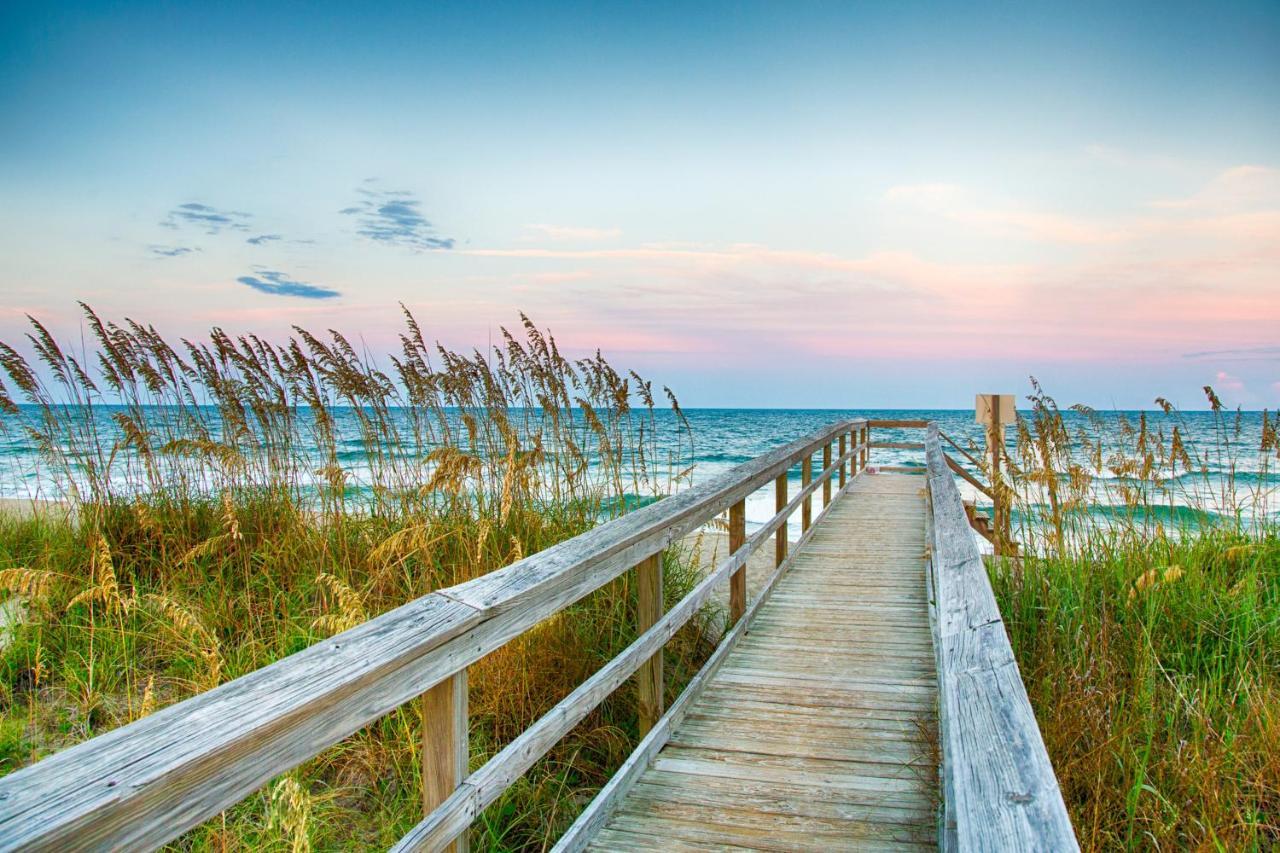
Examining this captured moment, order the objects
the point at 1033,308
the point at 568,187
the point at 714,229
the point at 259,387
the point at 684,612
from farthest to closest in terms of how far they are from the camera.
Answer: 1. the point at 1033,308
2. the point at 714,229
3. the point at 568,187
4. the point at 259,387
5. the point at 684,612

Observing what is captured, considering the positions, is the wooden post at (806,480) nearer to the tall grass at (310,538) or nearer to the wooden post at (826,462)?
the wooden post at (826,462)

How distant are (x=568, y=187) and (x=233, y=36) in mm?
5220

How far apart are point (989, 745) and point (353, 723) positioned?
1.08 meters

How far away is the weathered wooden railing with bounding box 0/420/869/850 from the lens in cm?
80

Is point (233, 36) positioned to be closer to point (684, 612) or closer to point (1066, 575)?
point (684, 612)

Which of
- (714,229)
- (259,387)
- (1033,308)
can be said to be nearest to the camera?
(259,387)

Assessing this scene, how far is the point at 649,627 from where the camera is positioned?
2967mm

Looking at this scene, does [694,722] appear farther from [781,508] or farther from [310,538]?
[310,538]

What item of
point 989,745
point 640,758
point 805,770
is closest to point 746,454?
point 805,770

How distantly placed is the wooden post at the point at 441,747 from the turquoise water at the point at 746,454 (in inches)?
149

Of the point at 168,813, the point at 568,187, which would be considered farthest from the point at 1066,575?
the point at 568,187

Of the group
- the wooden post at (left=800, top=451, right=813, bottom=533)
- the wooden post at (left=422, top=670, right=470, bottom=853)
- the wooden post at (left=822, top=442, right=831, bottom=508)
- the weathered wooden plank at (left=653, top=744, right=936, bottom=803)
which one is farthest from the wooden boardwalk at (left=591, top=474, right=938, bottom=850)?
the wooden post at (left=822, top=442, right=831, bottom=508)

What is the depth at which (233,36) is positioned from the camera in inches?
407

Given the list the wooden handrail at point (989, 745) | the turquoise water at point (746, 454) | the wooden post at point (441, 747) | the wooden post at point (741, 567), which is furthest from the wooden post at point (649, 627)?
the turquoise water at point (746, 454)
